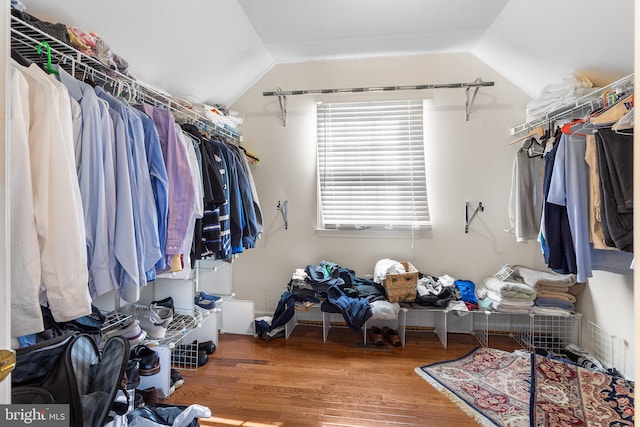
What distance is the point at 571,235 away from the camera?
178 cm

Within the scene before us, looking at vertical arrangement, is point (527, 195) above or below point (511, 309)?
above

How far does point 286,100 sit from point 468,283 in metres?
2.43

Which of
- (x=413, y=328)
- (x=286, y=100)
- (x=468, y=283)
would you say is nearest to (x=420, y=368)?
(x=413, y=328)

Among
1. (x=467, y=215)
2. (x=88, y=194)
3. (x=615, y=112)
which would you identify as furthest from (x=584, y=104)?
(x=88, y=194)

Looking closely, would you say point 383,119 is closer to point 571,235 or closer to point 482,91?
point 482,91

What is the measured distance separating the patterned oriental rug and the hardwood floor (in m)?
0.12

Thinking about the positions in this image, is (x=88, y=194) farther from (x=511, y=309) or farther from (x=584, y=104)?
(x=511, y=309)

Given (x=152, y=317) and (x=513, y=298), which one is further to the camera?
(x=513, y=298)

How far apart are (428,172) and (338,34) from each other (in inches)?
56.4

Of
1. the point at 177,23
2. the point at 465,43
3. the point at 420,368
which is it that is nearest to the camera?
the point at 177,23

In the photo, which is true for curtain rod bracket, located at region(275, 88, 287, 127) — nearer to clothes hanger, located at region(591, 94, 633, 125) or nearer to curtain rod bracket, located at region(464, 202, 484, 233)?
curtain rod bracket, located at region(464, 202, 484, 233)

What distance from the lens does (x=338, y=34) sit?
2361mm

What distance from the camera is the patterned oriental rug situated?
5.36ft

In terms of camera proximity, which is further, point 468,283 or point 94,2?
point 468,283
